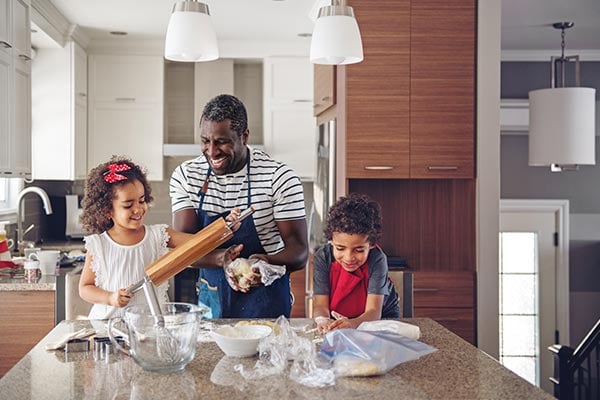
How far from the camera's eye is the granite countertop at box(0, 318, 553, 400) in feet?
4.21

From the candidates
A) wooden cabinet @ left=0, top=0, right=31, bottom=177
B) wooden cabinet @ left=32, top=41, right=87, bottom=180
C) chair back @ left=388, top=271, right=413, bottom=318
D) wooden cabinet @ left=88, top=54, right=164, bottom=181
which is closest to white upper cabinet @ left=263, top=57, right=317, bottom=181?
wooden cabinet @ left=88, top=54, right=164, bottom=181

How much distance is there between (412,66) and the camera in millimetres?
3506

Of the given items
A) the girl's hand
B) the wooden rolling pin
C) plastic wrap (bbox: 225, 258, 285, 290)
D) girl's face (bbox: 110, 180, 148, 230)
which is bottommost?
the girl's hand

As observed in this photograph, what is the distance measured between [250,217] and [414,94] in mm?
1642

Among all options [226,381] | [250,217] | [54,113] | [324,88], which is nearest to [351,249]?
[250,217]

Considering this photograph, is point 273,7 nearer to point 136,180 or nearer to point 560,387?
point 136,180

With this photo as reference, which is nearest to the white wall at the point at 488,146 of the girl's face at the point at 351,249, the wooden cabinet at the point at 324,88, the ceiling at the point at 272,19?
the ceiling at the point at 272,19

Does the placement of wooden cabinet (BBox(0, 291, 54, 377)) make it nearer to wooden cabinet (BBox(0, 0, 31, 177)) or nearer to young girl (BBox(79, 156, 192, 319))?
wooden cabinet (BBox(0, 0, 31, 177))

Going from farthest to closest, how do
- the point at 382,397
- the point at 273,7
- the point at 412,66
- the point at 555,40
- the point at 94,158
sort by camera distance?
the point at 94,158, the point at 555,40, the point at 273,7, the point at 412,66, the point at 382,397

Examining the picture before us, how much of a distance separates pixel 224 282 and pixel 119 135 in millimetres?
3542

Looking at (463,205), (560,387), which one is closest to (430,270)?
(463,205)

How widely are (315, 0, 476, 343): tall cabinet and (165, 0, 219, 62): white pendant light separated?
150 cm

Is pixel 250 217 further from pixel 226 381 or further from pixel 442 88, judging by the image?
pixel 442 88

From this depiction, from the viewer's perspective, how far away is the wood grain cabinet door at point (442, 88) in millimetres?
3498
